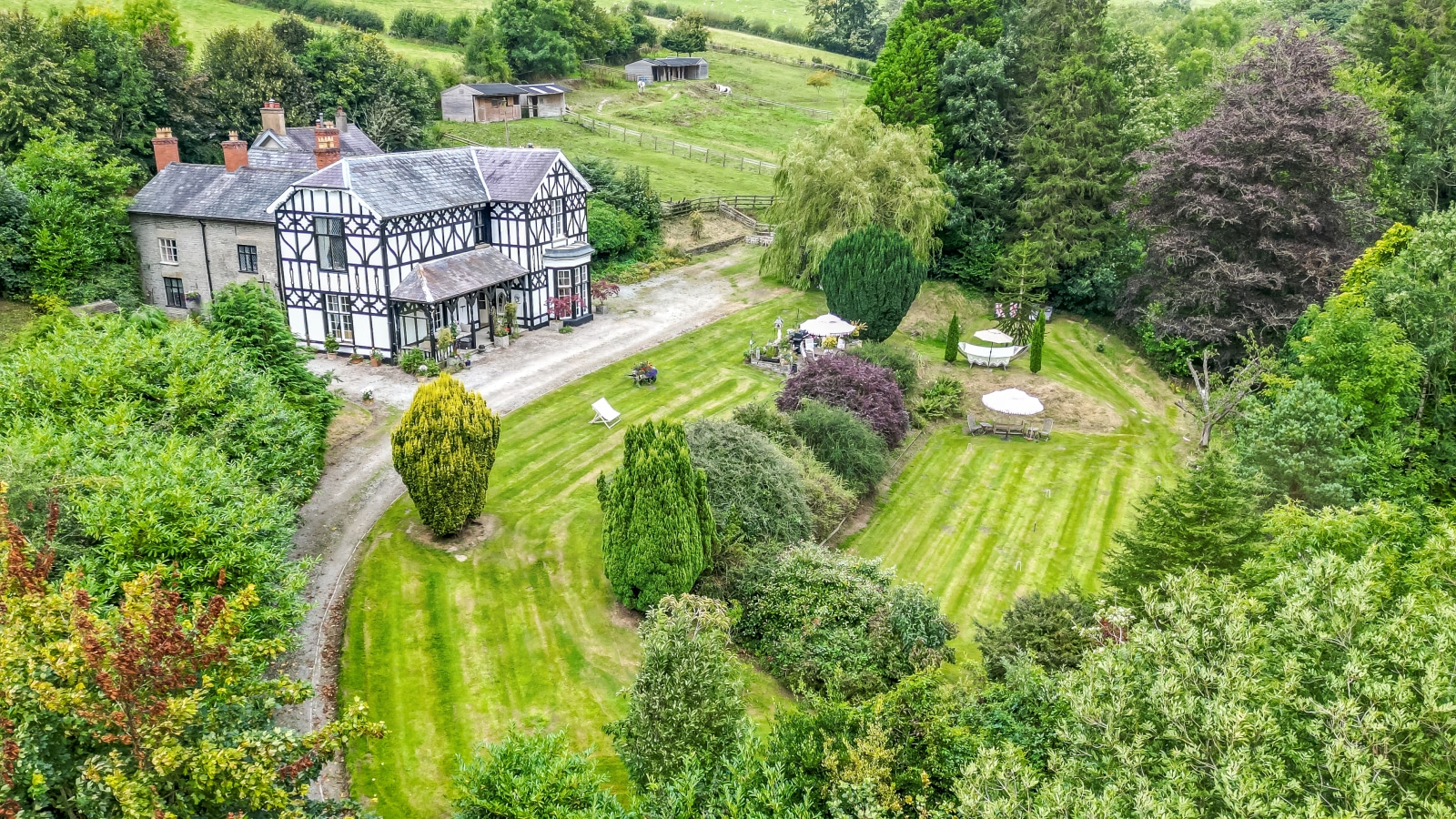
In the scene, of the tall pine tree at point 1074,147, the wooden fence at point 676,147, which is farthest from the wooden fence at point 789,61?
the tall pine tree at point 1074,147

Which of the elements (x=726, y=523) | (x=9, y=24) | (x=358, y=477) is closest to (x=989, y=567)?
(x=726, y=523)

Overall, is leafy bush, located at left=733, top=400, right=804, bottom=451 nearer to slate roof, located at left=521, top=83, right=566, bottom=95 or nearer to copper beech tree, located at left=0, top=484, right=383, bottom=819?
copper beech tree, located at left=0, top=484, right=383, bottom=819

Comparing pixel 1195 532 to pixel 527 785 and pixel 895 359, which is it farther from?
pixel 895 359

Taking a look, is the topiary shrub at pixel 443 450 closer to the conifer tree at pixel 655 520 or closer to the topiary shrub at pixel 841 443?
the conifer tree at pixel 655 520

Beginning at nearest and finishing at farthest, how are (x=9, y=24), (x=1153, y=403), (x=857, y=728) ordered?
(x=857, y=728) < (x=1153, y=403) < (x=9, y=24)

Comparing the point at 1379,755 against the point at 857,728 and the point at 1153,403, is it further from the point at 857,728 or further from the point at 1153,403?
the point at 1153,403

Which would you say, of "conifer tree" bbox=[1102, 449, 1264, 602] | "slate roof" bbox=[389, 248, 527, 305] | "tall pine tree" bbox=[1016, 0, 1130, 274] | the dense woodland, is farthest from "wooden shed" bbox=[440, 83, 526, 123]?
"conifer tree" bbox=[1102, 449, 1264, 602]
